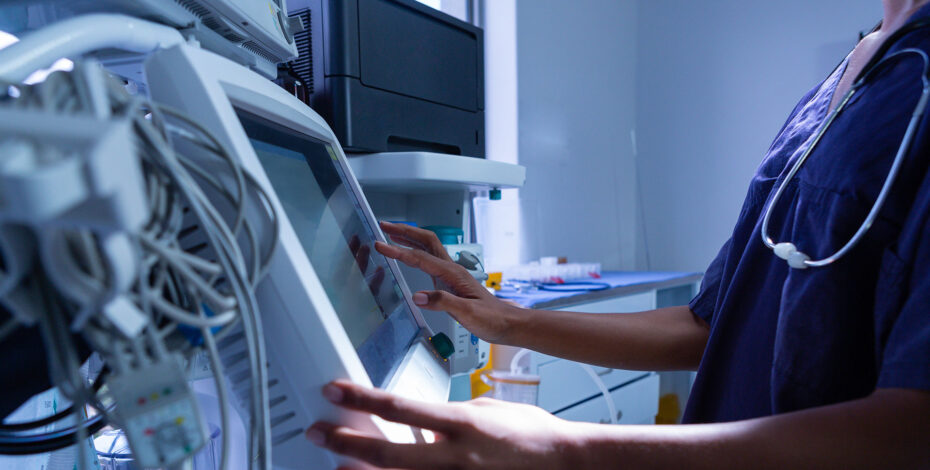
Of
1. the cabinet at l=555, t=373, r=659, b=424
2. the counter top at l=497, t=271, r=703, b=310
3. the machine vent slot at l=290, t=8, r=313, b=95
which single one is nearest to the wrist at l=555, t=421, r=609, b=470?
the machine vent slot at l=290, t=8, r=313, b=95

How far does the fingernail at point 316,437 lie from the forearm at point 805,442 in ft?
0.61

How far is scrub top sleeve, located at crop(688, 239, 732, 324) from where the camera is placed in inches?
30.5

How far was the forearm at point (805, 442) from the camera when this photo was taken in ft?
1.28

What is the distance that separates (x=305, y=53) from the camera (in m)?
0.90

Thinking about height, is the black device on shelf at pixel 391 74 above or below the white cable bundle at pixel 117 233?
above

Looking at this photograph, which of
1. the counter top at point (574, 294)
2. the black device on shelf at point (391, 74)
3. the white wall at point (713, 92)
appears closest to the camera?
the black device on shelf at point (391, 74)

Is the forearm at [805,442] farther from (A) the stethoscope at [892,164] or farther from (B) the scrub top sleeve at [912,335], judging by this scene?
(A) the stethoscope at [892,164]

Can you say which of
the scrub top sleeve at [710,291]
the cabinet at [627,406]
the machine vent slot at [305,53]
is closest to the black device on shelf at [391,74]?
the machine vent slot at [305,53]

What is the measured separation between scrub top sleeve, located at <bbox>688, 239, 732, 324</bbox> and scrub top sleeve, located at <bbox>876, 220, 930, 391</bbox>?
1.08ft

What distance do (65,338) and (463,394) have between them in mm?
1015

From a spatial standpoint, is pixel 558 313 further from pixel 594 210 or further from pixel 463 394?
pixel 594 210

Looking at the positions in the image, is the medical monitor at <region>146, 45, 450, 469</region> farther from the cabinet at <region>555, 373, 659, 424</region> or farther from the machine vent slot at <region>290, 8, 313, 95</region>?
the cabinet at <region>555, 373, 659, 424</region>

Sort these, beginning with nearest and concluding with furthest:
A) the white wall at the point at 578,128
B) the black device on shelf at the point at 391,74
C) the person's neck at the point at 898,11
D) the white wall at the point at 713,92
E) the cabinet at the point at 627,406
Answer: the person's neck at the point at 898,11 → the black device on shelf at the point at 391,74 → the cabinet at the point at 627,406 → the white wall at the point at 578,128 → the white wall at the point at 713,92

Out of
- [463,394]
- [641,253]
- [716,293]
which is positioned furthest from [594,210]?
[716,293]
